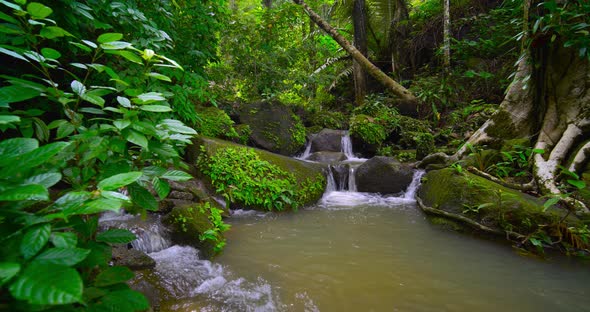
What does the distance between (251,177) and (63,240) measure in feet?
16.0

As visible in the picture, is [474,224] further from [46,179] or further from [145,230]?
[46,179]

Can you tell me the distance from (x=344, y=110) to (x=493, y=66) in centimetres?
612

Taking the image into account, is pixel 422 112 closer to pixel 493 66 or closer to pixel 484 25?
pixel 493 66

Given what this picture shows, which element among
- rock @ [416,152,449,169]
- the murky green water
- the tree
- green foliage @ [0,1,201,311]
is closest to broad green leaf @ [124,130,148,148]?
green foliage @ [0,1,201,311]

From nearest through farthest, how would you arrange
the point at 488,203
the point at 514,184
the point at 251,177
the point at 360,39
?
the point at 488,203
the point at 514,184
the point at 251,177
the point at 360,39

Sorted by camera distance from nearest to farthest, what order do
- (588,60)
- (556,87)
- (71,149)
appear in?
(71,149)
(588,60)
(556,87)

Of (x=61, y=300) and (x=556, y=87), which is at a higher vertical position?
(x=556, y=87)

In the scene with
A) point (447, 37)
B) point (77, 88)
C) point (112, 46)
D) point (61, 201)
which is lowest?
point (61, 201)

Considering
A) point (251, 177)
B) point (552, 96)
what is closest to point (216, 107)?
point (251, 177)

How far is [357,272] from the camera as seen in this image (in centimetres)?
323

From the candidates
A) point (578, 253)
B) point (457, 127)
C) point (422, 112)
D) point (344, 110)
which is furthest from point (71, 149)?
point (344, 110)

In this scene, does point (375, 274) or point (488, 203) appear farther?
point (488, 203)

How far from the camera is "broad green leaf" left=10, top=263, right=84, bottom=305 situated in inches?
26.5

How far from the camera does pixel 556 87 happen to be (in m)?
5.42
